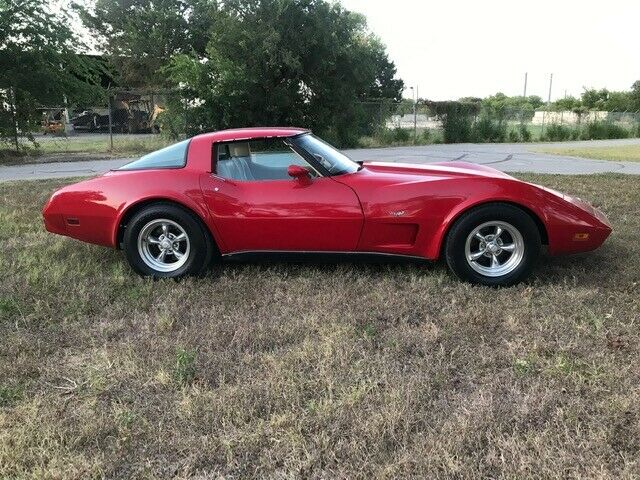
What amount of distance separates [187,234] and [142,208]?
42 centimetres

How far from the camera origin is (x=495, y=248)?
3902 millimetres

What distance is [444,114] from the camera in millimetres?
24266

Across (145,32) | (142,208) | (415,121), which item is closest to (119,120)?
(145,32)

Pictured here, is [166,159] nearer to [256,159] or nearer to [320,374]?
[256,159]

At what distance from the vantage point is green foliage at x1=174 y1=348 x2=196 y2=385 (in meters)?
2.69

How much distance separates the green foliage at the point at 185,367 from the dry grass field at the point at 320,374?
13 millimetres

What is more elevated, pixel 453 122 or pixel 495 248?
pixel 453 122

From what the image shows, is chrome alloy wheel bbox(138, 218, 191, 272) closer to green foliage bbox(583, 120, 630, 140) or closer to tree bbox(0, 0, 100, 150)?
tree bbox(0, 0, 100, 150)

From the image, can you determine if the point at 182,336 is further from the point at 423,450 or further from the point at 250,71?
the point at 250,71

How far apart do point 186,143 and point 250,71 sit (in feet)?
45.2

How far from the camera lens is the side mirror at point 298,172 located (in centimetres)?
393

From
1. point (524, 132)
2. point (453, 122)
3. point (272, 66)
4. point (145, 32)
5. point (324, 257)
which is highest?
point (145, 32)

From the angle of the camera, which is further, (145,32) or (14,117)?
(145,32)

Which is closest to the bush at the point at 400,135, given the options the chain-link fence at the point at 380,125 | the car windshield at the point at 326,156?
Answer: the chain-link fence at the point at 380,125
